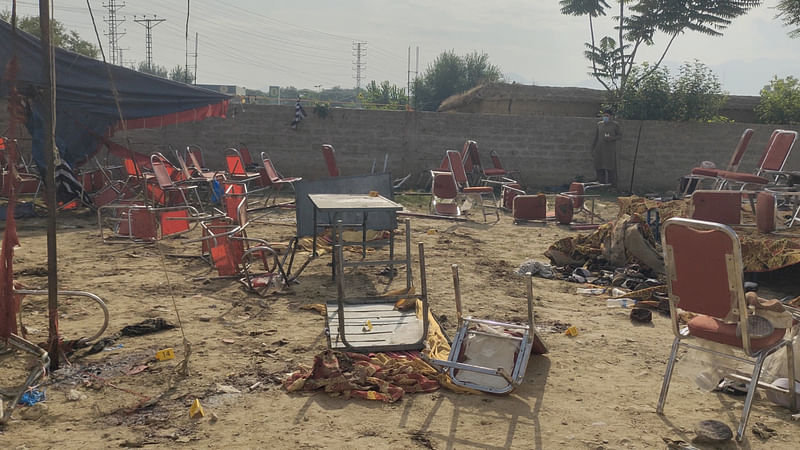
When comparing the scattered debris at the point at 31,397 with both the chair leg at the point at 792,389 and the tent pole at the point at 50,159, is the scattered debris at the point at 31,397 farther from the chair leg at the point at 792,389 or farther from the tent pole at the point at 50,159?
the chair leg at the point at 792,389

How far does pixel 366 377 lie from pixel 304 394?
38 cm

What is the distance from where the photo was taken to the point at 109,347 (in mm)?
4230

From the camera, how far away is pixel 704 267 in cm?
315

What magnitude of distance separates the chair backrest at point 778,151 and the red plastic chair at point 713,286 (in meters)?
5.99

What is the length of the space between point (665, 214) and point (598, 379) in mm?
3828

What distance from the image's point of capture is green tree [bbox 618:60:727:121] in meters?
15.5

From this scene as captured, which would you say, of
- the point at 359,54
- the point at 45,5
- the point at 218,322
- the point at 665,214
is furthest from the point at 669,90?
the point at 359,54

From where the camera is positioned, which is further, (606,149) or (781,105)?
(781,105)

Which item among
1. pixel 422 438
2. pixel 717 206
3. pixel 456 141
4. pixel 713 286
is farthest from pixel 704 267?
pixel 456 141

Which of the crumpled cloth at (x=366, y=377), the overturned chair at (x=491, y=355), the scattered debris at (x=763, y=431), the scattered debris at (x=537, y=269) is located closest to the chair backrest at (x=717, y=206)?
the scattered debris at (x=537, y=269)

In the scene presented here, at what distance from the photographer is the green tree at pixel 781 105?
53.1ft

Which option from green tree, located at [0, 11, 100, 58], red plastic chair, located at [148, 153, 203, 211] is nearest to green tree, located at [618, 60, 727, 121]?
red plastic chair, located at [148, 153, 203, 211]

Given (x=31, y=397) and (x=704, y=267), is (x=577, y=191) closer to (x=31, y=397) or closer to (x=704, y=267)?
(x=704, y=267)

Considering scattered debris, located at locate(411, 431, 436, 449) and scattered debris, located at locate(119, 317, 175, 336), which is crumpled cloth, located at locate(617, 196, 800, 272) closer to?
scattered debris, located at locate(411, 431, 436, 449)
